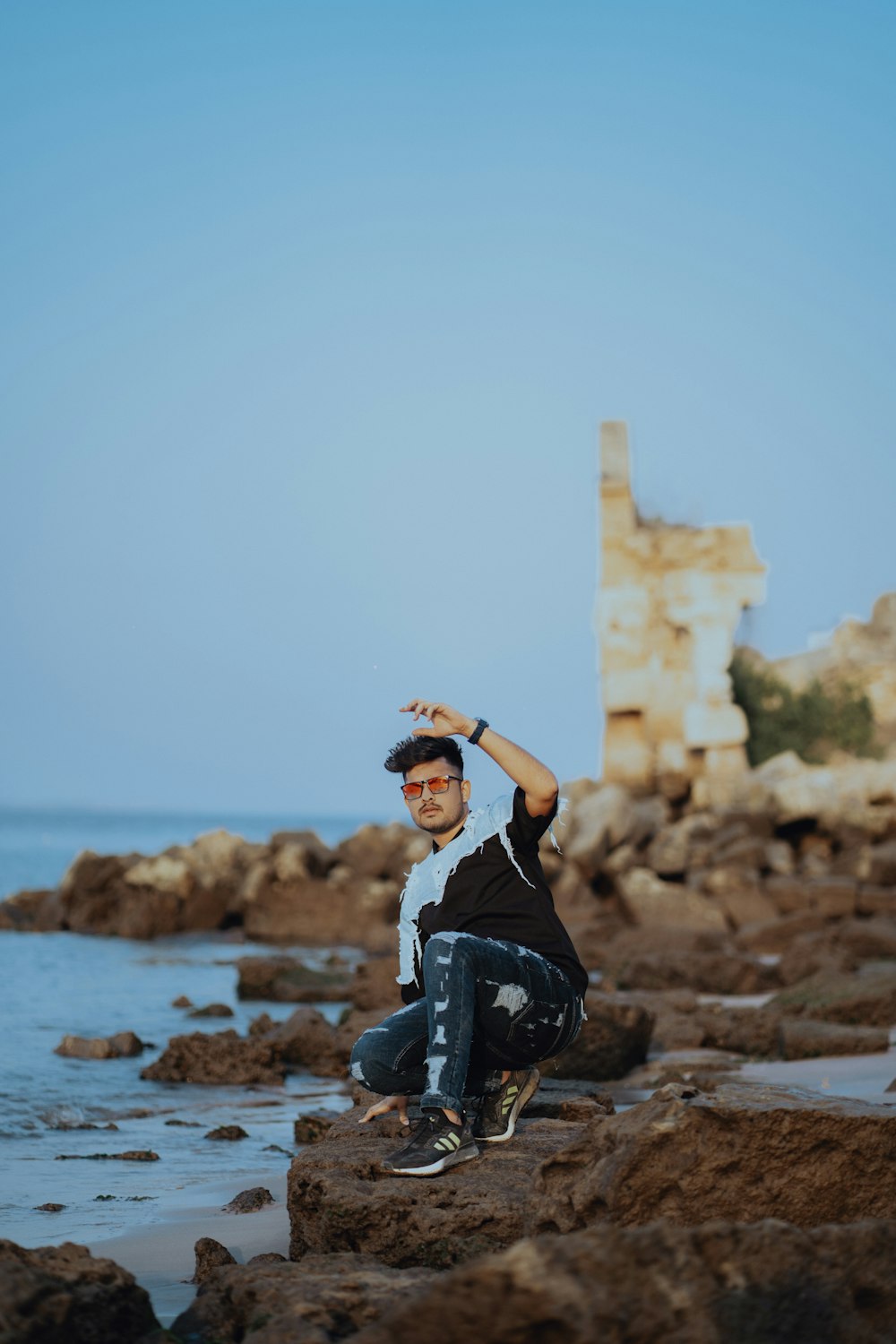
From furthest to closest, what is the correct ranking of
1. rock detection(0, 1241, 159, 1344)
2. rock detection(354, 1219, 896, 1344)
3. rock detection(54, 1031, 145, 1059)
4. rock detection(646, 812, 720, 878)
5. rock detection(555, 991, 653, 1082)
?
rock detection(646, 812, 720, 878) < rock detection(54, 1031, 145, 1059) < rock detection(555, 991, 653, 1082) < rock detection(0, 1241, 159, 1344) < rock detection(354, 1219, 896, 1344)

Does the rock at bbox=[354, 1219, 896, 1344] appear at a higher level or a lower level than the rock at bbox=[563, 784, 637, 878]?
lower

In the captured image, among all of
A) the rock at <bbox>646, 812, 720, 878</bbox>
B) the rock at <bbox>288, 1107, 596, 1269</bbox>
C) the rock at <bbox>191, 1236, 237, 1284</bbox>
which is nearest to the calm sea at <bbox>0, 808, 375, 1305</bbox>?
the rock at <bbox>191, 1236, 237, 1284</bbox>

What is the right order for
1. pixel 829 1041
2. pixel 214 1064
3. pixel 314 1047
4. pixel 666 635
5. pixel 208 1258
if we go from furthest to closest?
pixel 666 635, pixel 314 1047, pixel 214 1064, pixel 829 1041, pixel 208 1258

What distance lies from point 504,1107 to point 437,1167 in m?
0.49

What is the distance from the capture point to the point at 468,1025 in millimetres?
4172

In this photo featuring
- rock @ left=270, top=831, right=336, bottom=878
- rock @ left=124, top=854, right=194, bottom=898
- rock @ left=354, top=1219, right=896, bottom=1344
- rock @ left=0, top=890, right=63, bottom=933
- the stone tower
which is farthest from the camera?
the stone tower

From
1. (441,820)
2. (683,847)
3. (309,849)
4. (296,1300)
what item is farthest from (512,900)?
(309,849)

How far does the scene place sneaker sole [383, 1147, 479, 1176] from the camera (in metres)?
4.03

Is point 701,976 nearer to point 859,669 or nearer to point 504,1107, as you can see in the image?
point 504,1107

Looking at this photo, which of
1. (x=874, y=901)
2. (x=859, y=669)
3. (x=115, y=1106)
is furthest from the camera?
(x=859, y=669)

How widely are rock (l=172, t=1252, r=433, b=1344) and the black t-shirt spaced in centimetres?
115

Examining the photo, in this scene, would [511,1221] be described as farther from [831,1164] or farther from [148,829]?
[148,829]

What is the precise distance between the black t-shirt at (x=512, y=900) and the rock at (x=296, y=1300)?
115cm

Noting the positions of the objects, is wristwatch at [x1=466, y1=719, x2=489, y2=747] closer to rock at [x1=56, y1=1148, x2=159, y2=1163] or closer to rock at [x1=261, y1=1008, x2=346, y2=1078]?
rock at [x1=56, y1=1148, x2=159, y2=1163]
